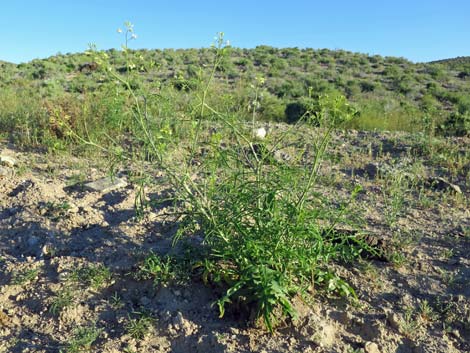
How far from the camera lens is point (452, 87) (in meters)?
20.0

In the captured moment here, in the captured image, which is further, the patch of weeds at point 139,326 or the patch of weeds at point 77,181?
the patch of weeds at point 77,181

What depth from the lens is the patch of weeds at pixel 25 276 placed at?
120 inches

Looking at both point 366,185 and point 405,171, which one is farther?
point 405,171

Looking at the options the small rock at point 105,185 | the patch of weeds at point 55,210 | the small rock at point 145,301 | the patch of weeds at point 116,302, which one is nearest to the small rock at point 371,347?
the small rock at point 145,301

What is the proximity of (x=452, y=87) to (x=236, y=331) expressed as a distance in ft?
66.4

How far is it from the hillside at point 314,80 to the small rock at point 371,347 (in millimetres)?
5784

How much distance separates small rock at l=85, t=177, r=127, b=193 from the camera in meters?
4.44

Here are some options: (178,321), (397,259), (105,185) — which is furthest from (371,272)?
(105,185)

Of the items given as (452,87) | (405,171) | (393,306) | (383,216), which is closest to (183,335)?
(393,306)

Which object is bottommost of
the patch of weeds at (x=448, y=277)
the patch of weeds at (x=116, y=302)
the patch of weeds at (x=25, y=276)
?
the patch of weeds at (x=116, y=302)

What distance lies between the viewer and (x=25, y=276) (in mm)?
3074

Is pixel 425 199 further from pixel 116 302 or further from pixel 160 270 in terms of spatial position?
pixel 116 302

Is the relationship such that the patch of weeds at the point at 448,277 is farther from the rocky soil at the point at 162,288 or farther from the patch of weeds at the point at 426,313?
the patch of weeds at the point at 426,313

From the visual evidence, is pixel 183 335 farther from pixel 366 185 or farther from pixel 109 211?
pixel 366 185
